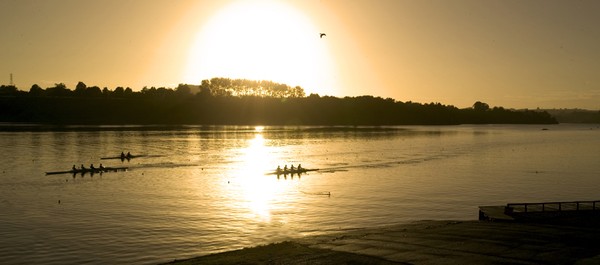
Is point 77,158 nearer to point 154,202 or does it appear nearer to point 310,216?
point 154,202

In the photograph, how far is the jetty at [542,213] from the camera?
39219mm

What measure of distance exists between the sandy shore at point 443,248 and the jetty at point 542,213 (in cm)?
290

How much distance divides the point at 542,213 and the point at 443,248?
1533 centimetres

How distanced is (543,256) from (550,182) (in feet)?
165

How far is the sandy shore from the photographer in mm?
27188

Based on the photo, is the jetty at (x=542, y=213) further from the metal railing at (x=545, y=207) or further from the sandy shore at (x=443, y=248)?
the sandy shore at (x=443, y=248)

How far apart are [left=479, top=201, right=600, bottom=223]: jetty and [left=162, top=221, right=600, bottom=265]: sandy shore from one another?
2896 mm

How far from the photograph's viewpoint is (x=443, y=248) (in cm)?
2966

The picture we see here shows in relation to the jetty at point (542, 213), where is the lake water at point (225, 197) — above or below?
below

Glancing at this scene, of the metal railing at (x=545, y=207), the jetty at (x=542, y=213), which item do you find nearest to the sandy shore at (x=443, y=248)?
the jetty at (x=542, y=213)

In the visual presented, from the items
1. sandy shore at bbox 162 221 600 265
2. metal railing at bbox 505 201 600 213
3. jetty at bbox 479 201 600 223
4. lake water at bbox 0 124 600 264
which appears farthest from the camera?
metal railing at bbox 505 201 600 213

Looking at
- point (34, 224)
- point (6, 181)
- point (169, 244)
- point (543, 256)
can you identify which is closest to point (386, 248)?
point (543, 256)

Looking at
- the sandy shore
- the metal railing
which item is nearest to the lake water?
the metal railing

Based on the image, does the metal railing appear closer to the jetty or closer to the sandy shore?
the jetty
